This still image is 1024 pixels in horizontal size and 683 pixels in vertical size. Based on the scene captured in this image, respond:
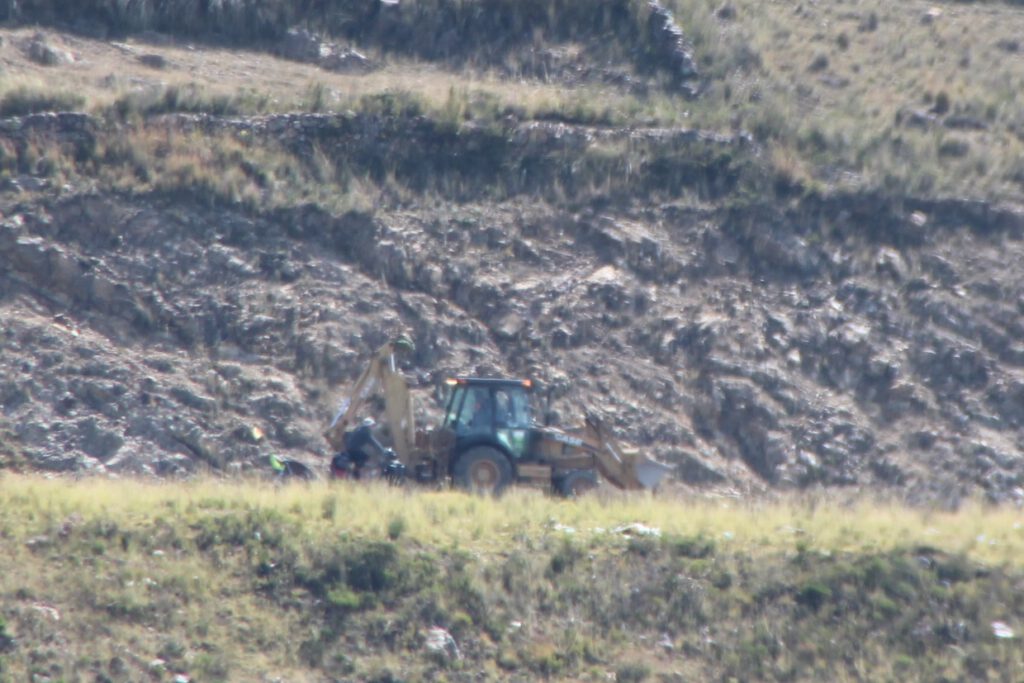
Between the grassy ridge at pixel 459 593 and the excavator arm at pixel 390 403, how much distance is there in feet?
10.5

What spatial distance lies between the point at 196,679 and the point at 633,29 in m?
22.3

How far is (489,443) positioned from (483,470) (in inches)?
15.4

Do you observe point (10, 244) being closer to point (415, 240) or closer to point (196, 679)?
point (415, 240)

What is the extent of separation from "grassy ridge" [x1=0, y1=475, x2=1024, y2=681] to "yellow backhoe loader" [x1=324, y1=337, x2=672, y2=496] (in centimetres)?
307

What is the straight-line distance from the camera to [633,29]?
3306cm

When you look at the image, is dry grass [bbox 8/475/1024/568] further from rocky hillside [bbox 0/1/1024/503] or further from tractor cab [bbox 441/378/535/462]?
rocky hillside [bbox 0/1/1024/503]

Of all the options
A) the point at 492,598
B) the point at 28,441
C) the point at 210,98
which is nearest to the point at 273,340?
the point at 28,441

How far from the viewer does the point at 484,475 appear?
20.2m

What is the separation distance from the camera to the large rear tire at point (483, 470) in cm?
2016

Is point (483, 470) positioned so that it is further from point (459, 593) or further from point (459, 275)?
point (459, 275)

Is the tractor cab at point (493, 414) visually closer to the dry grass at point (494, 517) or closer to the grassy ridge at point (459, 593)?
the dry grass at point (494, 517)

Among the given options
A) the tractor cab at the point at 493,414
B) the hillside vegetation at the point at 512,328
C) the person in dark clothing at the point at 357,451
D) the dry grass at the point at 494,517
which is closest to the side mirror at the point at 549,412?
the hillside vegetation at the point at 512,328

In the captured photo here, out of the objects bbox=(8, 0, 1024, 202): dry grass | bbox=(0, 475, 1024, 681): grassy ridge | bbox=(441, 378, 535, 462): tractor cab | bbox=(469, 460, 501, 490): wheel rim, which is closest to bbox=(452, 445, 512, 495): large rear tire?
bbox=(469, 460, 501, 490): wheel rim

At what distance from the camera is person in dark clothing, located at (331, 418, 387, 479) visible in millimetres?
20031
